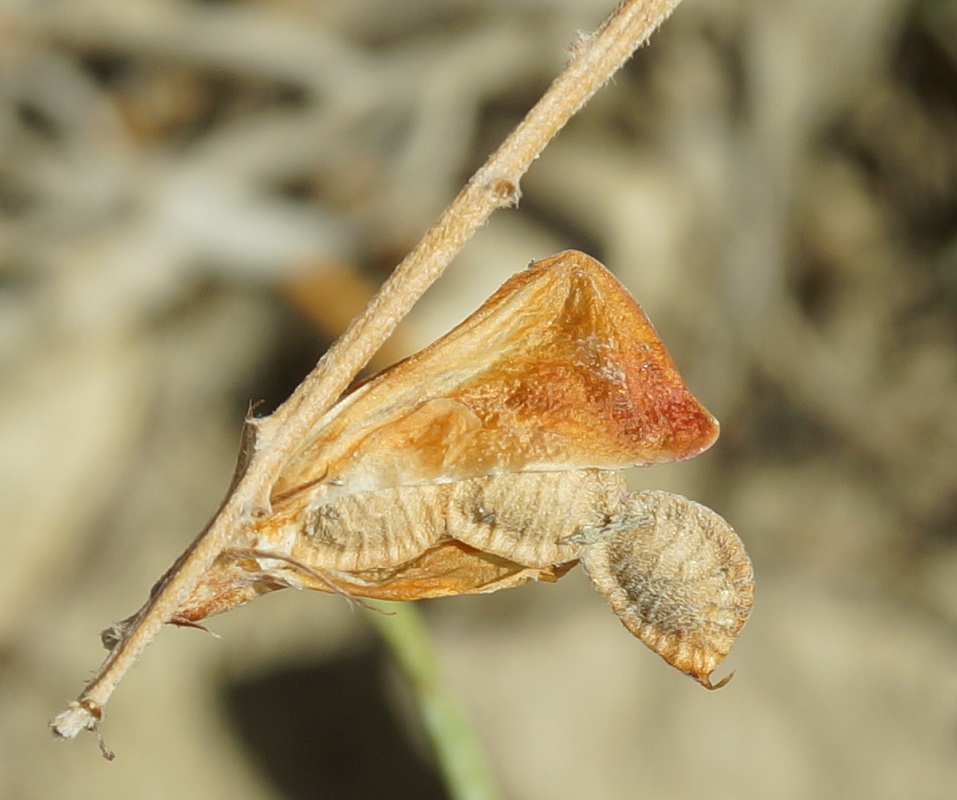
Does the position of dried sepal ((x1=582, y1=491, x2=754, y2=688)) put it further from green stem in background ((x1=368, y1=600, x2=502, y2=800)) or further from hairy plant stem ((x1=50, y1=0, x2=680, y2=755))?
green stem in background ((x1=368, y1=600, x2=502, y2=800))

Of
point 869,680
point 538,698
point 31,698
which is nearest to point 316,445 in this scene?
point 538,698

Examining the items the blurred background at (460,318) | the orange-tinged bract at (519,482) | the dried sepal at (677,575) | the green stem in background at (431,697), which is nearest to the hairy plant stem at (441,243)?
the orange-tinged bract at (519,482)

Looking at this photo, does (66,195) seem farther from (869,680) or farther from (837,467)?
(869,680)

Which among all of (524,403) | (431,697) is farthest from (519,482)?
(431,697)

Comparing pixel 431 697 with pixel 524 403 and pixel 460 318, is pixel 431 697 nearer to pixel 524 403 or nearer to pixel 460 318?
pixel 524 403

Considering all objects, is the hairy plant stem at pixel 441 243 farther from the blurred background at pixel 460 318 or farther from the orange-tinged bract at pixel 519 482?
the blurred background at pixel 460 318

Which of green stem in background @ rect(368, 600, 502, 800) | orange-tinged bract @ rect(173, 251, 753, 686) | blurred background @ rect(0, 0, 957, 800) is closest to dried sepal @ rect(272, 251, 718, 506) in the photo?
orange-tinged bract @ rect(173, 251, 753, 686)
